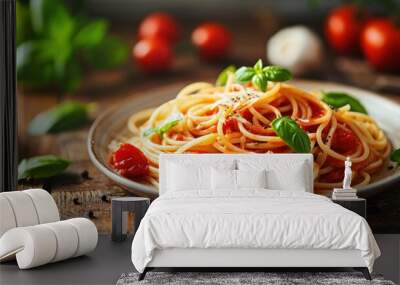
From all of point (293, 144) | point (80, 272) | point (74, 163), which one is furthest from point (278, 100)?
point (80, 272)

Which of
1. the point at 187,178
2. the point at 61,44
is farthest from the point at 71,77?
the point at 187,178

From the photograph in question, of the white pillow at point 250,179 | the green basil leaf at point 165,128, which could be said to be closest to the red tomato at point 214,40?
the green basil leaf at point 165,128

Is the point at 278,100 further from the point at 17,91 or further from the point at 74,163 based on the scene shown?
the point at 17,91

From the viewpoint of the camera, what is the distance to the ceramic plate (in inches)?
246

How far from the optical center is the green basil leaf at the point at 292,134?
6.12m

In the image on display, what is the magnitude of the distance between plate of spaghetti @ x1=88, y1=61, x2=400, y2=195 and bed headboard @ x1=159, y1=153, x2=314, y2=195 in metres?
0.10

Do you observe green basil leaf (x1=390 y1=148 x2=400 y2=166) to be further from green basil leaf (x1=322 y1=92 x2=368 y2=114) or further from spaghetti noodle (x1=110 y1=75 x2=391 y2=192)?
green basil leaf (x1=322 y1=92 x2=368 y2=114)

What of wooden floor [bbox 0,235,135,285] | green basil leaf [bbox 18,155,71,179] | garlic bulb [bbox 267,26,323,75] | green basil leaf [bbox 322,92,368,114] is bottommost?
wooden floor [bbox 0,235,135,285]

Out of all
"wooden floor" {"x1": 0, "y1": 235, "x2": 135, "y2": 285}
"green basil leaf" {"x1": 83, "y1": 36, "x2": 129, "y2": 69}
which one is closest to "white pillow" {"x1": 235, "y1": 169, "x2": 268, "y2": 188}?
"wooden floor" {"x1": 0, "y1": 235, "x2": 135, "y2": 285}

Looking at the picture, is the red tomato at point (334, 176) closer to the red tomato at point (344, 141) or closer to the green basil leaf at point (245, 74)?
the red tomato at point (344, 141)

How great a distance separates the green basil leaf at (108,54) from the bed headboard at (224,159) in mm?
1152

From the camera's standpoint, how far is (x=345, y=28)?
22.2 feet

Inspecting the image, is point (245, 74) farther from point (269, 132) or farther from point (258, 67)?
point (269, 132)

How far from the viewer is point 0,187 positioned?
656 centimetres
